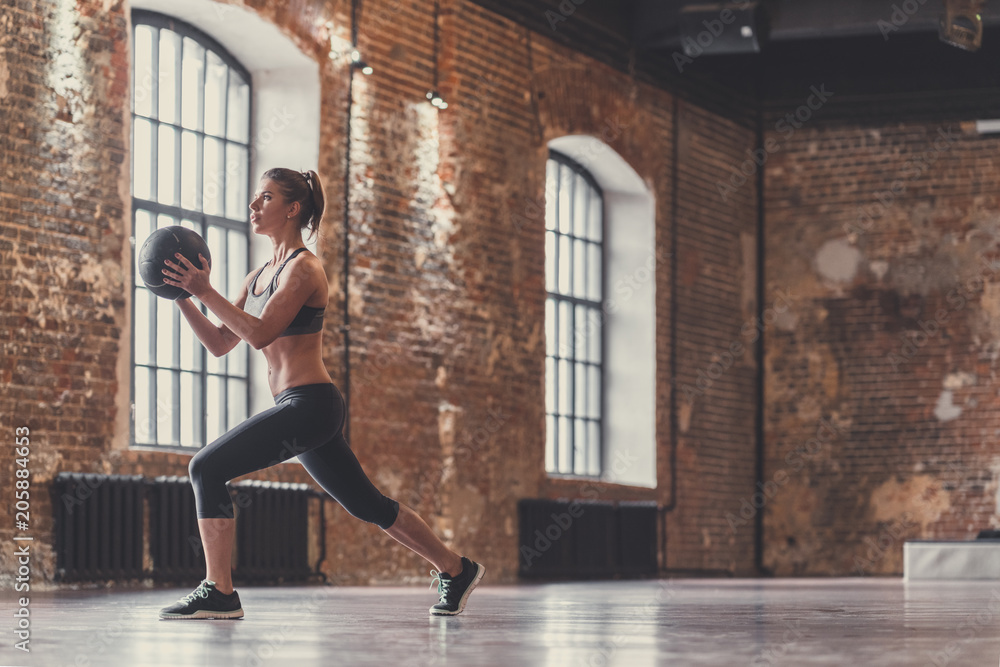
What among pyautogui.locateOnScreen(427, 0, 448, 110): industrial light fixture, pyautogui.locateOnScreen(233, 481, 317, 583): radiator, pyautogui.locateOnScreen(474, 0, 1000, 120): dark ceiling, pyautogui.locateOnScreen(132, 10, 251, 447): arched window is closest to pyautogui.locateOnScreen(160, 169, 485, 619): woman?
pyautogui.locateOnScreen(132, 10, 251, 447): arched window

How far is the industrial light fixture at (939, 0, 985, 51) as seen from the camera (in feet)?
37.0

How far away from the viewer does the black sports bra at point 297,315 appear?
175 inches

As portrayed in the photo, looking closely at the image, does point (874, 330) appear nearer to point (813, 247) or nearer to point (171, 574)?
point (813, 247)

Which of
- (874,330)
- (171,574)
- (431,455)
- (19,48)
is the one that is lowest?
(171,574)

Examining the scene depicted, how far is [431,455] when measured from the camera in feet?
34.3

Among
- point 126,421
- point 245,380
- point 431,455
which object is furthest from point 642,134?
point 126,421

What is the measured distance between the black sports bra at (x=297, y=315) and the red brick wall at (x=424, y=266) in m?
3.54

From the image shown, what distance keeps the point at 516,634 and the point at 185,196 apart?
20.2 ft

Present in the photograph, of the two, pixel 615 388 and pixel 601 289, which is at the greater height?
pixel 601 289

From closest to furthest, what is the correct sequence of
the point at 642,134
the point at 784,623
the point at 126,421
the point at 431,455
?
the point at 784,623
the point at 126,421
the point at 431,455
the point at 642,134

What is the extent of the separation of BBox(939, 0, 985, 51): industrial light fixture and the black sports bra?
26.8ft

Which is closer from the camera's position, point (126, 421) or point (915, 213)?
point (126, 421)

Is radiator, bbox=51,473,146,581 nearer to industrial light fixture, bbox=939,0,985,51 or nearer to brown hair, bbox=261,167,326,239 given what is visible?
brown hair, bbox=261,167,326,239

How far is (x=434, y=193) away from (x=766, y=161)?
17.3 feet
